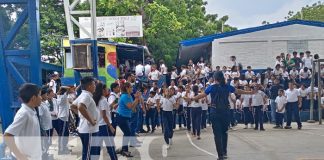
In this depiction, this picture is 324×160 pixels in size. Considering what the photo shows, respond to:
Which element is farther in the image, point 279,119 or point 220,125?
point 279,119

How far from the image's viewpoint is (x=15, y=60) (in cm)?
1044

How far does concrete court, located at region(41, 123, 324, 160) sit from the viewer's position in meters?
13.0

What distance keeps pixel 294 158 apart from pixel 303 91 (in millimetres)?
11974

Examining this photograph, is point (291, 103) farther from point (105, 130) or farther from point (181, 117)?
point (105, 130)

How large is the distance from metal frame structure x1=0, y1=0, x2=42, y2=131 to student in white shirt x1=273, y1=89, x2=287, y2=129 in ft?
41.7

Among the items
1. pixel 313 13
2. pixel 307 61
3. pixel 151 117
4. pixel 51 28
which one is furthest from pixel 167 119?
pixel 313 13

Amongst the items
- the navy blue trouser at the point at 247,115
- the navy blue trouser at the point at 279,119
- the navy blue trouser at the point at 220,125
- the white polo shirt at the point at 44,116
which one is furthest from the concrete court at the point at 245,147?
the white polo shirt at the point at 44,116

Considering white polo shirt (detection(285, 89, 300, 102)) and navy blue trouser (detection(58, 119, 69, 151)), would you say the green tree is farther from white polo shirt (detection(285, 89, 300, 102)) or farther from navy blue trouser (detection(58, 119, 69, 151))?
navy blue trouser (detection(58, 119, 69, 151))

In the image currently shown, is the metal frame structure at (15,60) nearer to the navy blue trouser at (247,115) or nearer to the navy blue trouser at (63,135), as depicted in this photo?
the navy blue trouser at (63,135)

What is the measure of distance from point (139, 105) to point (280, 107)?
5.73 meters

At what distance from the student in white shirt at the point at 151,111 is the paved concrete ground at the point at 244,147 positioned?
5.37 ft

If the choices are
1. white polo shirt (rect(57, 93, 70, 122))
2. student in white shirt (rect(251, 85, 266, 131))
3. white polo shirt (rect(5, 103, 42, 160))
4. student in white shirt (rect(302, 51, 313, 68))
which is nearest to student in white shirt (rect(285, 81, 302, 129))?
student in white shirt (rect(251, 85, 266, 131))

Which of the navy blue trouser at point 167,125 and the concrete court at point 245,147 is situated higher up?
the navy blue trouser at point 167,125

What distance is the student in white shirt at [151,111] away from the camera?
21.2 metres
